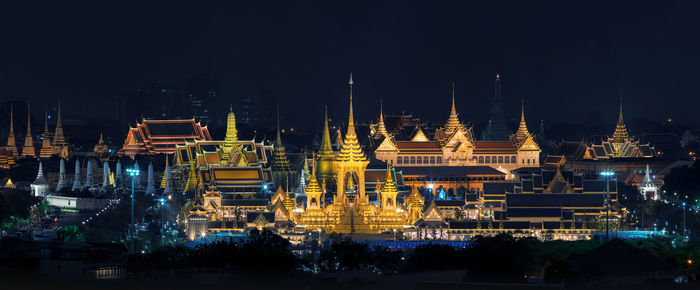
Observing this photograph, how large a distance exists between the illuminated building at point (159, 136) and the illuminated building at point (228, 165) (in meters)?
14.3

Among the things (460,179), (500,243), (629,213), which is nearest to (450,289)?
(500,243)

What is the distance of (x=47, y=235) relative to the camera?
44688 mm

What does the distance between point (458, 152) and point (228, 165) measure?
18.5 m

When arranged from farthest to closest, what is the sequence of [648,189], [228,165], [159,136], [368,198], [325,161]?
[159,136], [228,165], [648,189], [325,161], [368,198]

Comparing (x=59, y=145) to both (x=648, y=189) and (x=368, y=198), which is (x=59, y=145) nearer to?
(x=648, y=189)

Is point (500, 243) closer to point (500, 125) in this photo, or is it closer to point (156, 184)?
point (156, 184)

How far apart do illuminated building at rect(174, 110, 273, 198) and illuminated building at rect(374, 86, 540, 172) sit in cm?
1002

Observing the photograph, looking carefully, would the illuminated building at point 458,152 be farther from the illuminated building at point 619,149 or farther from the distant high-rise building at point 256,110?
the distant high-rise building at point 256,110

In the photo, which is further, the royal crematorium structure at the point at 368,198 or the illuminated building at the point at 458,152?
the illuminated building at the point at 458,152

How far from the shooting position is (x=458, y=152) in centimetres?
8238

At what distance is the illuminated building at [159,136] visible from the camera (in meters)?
88.4

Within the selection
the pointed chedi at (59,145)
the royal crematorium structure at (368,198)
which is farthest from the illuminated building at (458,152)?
the pointed chedi at (59,145)

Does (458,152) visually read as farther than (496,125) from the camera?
No

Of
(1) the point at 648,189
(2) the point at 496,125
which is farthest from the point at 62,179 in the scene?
(2) the point at 496,125
